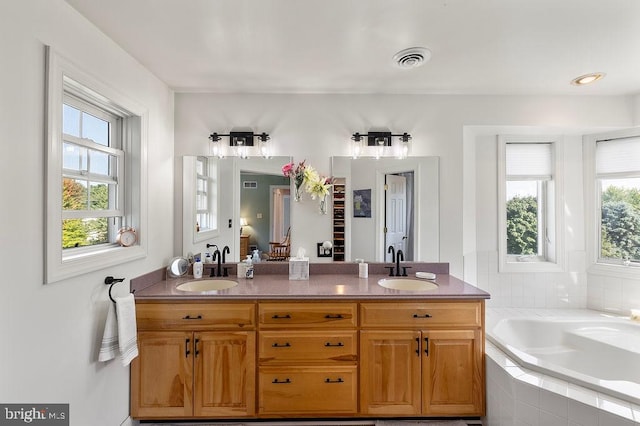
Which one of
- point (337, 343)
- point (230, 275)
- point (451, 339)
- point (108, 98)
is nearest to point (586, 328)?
point (451, 339)

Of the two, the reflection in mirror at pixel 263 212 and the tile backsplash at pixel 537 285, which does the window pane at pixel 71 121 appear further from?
the tile backsplash at pixel 537 285

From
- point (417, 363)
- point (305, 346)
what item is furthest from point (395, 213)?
point (305, 346)

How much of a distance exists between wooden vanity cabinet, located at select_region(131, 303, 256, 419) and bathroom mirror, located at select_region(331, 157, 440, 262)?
→ 109cm

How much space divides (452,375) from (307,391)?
93 cm

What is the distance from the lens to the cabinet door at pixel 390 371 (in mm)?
1880

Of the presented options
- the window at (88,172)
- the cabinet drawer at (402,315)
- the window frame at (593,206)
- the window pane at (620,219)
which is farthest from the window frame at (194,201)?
the window pane at (620,219)

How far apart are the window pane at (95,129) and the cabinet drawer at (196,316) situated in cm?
106

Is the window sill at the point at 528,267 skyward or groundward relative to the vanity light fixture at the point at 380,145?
groundward

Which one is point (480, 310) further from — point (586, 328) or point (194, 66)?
point (194, 66)

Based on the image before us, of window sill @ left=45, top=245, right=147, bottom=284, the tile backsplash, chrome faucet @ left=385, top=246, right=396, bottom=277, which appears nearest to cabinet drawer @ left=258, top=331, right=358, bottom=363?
chrome faucet @ left=385, top=246, right=396, bottom=277

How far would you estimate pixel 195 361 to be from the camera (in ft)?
6.14

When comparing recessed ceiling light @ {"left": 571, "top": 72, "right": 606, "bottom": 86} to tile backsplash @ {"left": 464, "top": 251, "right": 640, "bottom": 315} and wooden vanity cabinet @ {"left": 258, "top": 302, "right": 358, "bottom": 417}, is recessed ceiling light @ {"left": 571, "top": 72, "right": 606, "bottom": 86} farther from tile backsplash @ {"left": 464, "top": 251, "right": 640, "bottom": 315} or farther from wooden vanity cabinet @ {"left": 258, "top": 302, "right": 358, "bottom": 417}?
wooden vanity cabinet @ {"left": 258, "top": 302, "right": 358, "bottom": 417}

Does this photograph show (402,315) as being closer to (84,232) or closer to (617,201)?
(84,232)

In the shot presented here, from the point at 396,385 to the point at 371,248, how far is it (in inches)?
39.6
